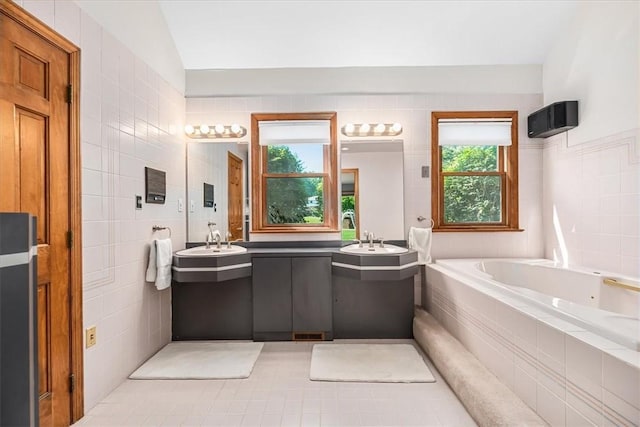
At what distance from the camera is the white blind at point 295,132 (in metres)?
3.18

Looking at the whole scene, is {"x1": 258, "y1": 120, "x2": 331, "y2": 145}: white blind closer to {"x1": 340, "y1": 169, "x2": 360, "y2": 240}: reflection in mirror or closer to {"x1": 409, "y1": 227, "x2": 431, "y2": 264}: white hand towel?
{"x1": 340, "y1": 169, "x2": 360, "y2": 240}: reflection in mirror

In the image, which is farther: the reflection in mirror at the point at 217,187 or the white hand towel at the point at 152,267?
the reflection in mirror at the point at 217,187

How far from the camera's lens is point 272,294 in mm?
2912

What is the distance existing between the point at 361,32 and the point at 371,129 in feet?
2.70

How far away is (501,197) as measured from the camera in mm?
3289

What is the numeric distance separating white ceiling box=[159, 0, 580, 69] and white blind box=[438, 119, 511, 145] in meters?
0.54

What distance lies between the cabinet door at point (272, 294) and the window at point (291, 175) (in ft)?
1.34

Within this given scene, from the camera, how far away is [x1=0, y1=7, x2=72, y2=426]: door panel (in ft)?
4.83

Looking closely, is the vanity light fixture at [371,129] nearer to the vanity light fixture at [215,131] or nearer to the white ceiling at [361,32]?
the white ceiling at [361,32]

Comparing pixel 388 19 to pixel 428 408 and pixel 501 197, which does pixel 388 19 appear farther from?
pixel 428 408

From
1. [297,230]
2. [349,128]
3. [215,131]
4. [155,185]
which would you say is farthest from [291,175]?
[155,185]

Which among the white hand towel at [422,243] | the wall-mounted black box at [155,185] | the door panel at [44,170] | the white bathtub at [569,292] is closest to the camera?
the white bathtub at [569,292]

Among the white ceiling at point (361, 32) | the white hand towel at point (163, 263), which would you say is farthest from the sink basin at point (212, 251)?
the white ceiling at point (361, 32)

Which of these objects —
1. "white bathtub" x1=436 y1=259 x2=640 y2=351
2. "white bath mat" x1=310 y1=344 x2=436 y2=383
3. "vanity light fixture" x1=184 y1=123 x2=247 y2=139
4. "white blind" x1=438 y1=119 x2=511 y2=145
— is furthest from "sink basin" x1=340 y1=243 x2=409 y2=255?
"vanity light fixture" x1=184 y1=123 x2=247 y2=139
